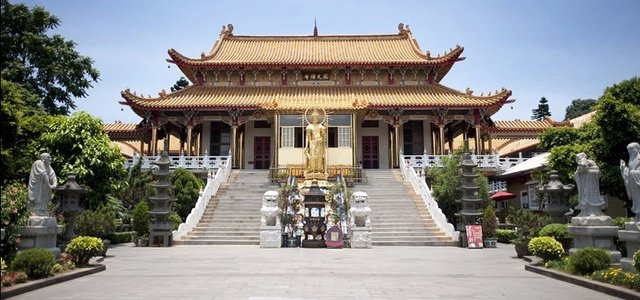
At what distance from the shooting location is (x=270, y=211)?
1669cm

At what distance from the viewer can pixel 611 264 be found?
8938 millimetres

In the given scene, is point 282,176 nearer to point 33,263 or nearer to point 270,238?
point 270,238

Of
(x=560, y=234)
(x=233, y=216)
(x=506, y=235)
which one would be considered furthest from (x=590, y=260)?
(x=233, y=216)

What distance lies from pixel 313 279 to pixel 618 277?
4.99 m

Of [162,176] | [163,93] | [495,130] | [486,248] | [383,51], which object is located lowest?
[486,248]

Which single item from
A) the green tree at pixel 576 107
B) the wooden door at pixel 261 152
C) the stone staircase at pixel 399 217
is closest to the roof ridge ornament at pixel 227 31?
the wooden door at pixel 261 152

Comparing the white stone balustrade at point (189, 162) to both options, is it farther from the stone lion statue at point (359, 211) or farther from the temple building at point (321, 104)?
the stone lion statue at point (359, 211)

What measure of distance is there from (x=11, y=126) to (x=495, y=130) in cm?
2843

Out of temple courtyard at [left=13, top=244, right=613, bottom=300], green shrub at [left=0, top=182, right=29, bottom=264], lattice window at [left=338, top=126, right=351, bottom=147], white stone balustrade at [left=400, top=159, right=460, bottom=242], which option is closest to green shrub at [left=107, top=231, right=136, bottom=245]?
temple courtyard at [left=13, top=244, right=613, bottom=300]

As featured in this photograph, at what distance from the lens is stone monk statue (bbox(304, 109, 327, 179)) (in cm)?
2156

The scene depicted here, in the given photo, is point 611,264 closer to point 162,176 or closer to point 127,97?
point 162,176

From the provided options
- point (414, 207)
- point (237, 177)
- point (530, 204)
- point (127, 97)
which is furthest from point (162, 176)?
point (530, 204)

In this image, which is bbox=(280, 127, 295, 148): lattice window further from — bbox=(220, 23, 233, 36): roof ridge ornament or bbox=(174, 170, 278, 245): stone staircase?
bbox=(220, 23, 233, 36): roof ridge ornament

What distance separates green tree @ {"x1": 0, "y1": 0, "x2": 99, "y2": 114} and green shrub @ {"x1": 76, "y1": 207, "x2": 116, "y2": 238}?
217 inches
